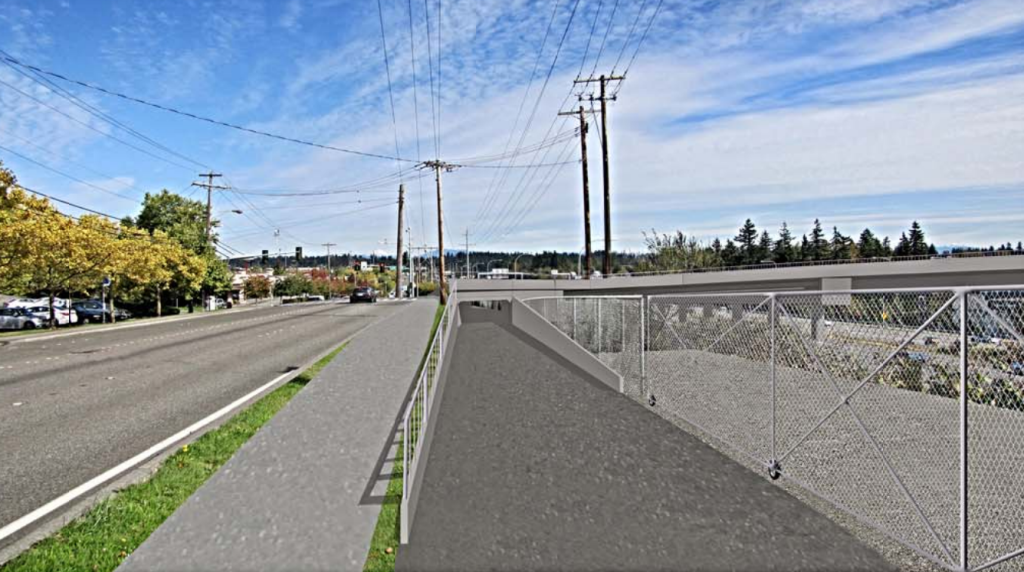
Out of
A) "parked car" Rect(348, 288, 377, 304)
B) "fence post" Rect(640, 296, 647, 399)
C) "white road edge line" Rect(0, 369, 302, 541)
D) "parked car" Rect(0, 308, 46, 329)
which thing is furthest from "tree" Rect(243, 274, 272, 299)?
"fence post" Rect(640, 296, 647, 399)

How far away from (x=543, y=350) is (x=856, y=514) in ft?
43.6

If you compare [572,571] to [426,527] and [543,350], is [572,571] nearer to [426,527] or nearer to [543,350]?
[426,527]

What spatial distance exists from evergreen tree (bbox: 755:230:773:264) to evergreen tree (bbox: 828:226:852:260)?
9.69 metres

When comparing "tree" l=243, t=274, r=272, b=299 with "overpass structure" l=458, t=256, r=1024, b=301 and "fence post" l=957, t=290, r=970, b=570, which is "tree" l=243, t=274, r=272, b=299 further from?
"fence post" l=957, t=290, r=970, b=570

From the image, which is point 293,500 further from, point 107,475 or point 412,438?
point 107,475

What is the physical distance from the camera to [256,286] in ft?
301

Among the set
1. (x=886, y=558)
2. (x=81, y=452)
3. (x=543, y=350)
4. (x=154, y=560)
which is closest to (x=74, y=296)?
(x=543, y=350)

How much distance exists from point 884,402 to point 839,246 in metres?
111

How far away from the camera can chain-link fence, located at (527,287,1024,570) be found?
4891 millimetres

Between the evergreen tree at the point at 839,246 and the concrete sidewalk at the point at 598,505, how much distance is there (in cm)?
10283

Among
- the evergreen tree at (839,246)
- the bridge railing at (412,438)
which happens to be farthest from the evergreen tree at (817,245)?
the bridge railing at (412,438)

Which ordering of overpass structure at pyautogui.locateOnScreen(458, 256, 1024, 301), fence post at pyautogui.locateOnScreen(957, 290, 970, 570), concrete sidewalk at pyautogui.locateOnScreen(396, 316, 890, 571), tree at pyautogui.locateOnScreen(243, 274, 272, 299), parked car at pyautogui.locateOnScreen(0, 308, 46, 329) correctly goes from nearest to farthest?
fence post at pyautogui.locateOnScreen(957, 290, 970, 570) < concrete sidewalk at pyautogui.locateOnScreen(396, 316, 890, 571) < overpass structure at pyautogui.locateOnScreen(458, 256, 1024, 301) < parked car at pyautogui.locateOnScreen(0, 308, 46, 329) < tree at pyautogui.locateOnScreen(243, 274, 272, 299)

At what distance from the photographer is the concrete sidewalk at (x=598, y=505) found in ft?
15.9

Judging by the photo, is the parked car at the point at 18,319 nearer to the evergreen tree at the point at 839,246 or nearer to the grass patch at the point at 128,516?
the grass patch at the point at 128,516
